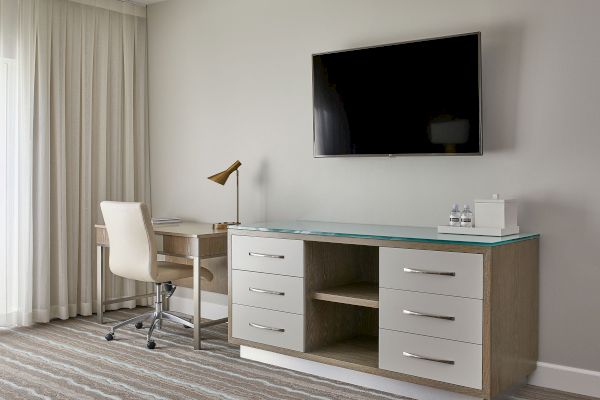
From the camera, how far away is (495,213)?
118 inches

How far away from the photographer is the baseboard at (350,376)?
3020 millimetres

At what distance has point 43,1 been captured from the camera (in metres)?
4.59

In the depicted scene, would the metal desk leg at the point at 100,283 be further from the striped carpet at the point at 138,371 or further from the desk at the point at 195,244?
the striped carpet at the point at 138,371

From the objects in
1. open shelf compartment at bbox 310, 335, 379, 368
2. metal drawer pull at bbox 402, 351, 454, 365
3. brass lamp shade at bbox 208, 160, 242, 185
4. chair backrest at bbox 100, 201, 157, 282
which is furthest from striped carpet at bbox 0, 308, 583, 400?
brass lamp shade at bbox 208, 160, 242, 185

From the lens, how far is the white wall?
310 centimetres

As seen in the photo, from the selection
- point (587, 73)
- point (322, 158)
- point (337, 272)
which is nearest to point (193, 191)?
point (322, 158)

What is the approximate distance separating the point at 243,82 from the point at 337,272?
171 centimetres

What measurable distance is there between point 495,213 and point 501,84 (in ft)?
2.49

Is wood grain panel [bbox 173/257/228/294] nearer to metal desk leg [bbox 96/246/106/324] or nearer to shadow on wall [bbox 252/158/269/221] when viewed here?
shadow on wall [bbox 252/158/269/221]

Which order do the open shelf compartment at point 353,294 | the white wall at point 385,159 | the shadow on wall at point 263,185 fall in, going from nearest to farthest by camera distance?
the white wall at point 385,159, the open shelf compartment at point 353,294, the shadow on wall at point 263,185

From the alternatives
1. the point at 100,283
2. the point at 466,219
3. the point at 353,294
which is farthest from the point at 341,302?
the point at 100,283

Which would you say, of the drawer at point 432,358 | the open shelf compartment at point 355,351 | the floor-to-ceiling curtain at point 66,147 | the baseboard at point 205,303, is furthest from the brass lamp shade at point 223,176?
the drawer at point 432,358

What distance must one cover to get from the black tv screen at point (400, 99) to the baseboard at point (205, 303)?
148cm

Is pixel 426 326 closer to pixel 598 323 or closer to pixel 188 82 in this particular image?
pixel 598 323
